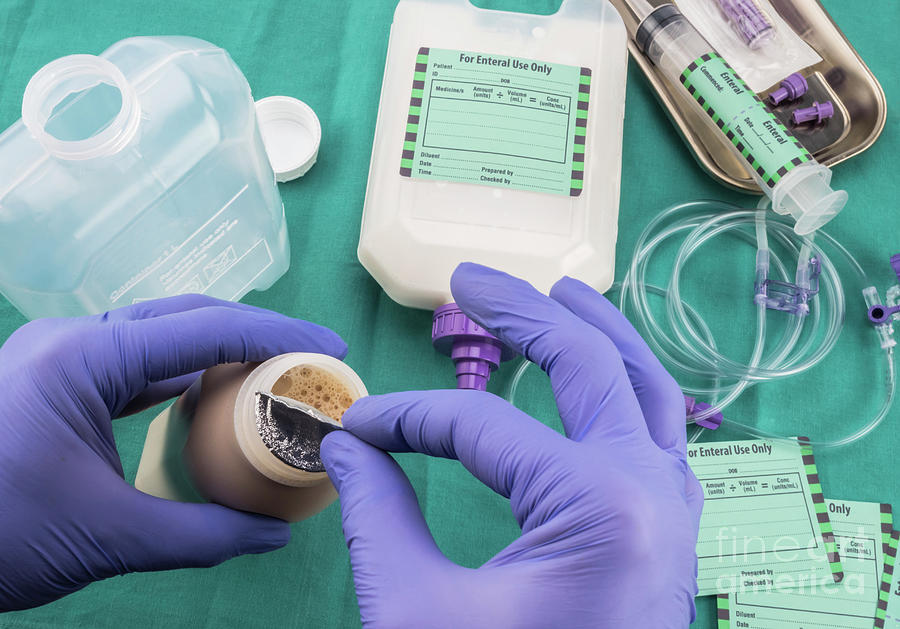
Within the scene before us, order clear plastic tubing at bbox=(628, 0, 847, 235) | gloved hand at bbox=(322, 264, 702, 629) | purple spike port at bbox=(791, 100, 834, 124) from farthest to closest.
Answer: purple spike port at bbox=(791, 100, 834, 124) → clear plastic tubing at bbox=(628, 0, 847, 235) → gloved hand at bbox=(322, 264, 702, 629)

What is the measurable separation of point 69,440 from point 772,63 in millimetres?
1211

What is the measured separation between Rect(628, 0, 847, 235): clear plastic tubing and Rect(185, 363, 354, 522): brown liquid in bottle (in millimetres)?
747

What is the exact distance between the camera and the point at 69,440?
69cm

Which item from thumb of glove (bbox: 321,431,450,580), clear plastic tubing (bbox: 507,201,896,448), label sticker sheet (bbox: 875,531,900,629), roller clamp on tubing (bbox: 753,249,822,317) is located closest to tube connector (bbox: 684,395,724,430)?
clear plastic tubing (bbox: 507,201,896,448)

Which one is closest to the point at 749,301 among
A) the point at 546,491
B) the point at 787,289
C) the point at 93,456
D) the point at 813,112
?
the point at 787,289

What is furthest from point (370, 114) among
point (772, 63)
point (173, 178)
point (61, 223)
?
point (772, 63)

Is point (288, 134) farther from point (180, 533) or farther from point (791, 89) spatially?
point (791, 89)

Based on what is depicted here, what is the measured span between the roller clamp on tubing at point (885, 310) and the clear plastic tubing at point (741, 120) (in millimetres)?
148

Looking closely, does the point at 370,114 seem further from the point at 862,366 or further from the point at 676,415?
the point at 862,366

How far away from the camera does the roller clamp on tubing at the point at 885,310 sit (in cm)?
109

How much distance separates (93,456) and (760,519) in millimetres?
880

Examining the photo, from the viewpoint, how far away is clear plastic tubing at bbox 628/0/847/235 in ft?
3.44

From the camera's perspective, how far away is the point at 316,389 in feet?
2.43

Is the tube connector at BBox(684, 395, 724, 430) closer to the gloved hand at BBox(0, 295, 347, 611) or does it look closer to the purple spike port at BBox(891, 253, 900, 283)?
the purple spike port at BBox(891, 253, 900, 283)
